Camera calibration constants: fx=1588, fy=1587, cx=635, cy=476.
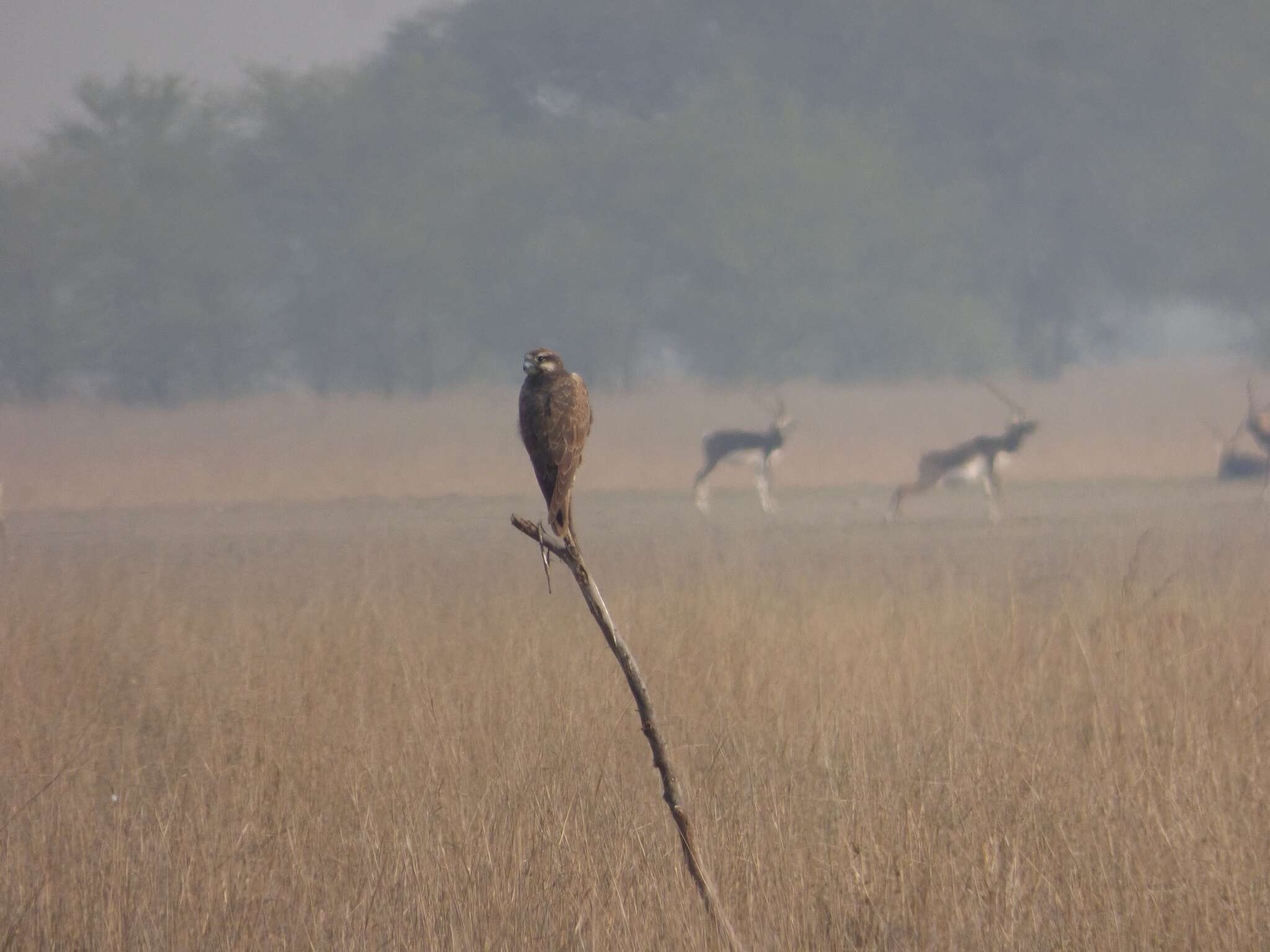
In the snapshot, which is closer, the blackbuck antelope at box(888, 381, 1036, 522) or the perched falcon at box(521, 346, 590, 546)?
the perched falcon at box(521, 346, 590, 546)

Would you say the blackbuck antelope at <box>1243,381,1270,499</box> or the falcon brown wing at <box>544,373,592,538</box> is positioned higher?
the blackbuck antelope at <box>1243,381,1270,499</box>

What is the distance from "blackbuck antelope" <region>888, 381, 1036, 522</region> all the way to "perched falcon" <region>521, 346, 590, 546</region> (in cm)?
1331

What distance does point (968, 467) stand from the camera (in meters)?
17.5

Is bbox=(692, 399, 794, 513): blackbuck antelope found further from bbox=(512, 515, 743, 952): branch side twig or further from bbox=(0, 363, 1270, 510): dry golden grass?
bbox=(512, 515, 743, 952): branch side twig

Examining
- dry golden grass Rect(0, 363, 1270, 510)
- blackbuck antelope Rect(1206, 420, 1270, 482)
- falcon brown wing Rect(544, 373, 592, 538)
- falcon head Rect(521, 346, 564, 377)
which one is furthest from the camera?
dry golden grass Rect(0, 363, 1270, 510)

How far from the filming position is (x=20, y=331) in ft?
131

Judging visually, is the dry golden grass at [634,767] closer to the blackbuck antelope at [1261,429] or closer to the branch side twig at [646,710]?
the branch side twig at [646,710]

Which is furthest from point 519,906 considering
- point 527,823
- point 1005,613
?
point 1005,613

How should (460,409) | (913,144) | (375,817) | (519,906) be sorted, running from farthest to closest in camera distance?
(913,144) → (460,409) → (375,817) → (519,906)

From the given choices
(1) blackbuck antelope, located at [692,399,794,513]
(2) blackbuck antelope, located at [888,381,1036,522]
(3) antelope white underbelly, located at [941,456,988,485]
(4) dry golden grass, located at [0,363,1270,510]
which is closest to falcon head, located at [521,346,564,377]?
(2) blackbuck antelope, located at [888,381,1036,522]

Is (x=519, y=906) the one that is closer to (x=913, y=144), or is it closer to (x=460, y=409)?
(x=460, y=409)

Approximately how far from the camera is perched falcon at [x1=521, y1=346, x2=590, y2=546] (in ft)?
11.2

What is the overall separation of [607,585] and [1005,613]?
3.52m

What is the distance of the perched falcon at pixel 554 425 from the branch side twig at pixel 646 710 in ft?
0.51
